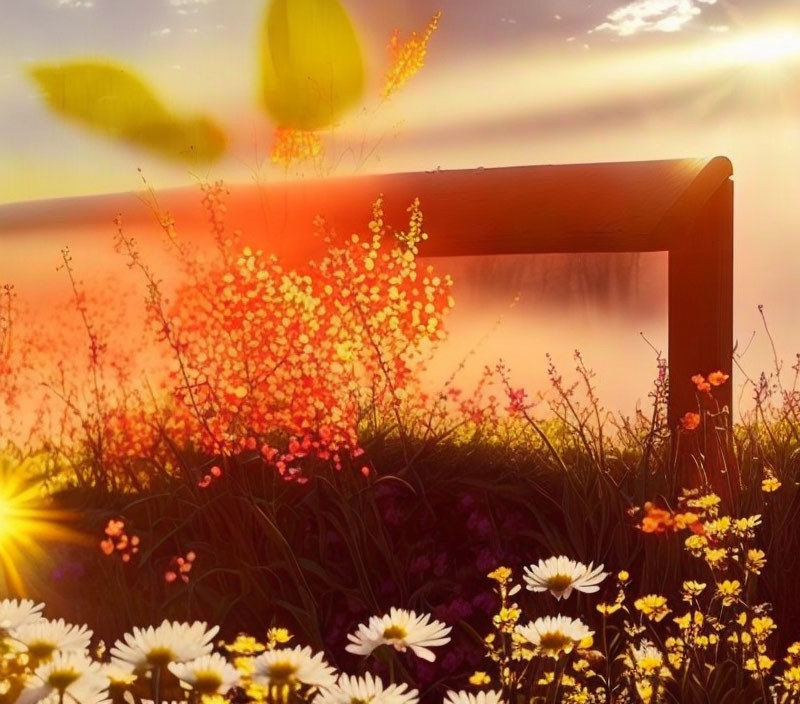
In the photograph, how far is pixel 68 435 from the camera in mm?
4742

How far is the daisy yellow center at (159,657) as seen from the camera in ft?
4.09

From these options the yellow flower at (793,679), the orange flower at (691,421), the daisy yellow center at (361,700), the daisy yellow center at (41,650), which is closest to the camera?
the daisy yellow center at (361,700)

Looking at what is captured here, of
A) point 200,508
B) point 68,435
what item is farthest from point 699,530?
point 68,435

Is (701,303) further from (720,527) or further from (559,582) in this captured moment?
(559,582)

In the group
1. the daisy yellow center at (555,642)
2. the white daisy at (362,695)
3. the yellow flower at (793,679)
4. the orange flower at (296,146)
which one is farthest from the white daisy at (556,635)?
the orange flower at (296,146)

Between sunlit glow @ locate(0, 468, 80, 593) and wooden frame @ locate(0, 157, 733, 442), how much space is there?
1.20m

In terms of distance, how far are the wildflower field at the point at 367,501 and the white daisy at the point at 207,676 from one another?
1.34 meters

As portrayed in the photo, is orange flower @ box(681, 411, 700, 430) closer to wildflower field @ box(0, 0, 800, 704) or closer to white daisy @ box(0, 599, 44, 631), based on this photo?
wildflower field @ box(0, 0, 800, 704)

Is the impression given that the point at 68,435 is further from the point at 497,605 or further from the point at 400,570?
the point at 497,605

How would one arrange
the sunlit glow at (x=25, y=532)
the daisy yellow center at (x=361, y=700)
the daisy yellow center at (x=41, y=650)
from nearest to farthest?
the daisy yellow center at (x=361, y=700) < the daisy yellow center at (x=41, y=650) < the sunlit glow at (x=25, y=532)

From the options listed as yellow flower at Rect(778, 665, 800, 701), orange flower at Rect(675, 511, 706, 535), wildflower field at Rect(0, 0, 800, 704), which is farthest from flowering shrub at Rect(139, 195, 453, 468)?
yellow flower at Rect(778, 665, 800, 701)

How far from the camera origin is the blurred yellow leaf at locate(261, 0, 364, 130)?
5891 mm

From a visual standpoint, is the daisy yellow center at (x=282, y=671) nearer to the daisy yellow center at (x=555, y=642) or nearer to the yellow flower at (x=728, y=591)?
the daisy yellow center at (x=555, y=642)

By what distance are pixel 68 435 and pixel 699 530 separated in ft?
10.1
